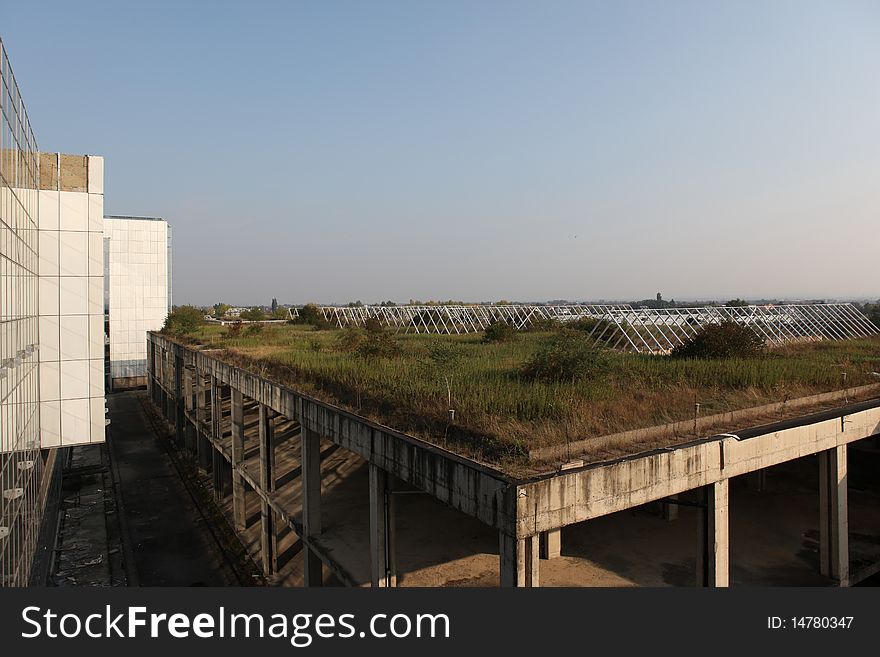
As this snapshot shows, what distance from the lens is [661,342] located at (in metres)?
29.6

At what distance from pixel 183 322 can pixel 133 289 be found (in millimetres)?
11432

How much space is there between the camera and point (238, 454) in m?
20.2

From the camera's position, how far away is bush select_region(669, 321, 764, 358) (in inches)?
872

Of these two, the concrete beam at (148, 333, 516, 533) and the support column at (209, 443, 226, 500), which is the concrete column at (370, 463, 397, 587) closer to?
the concrete beam at (148, 333, 516, 533)

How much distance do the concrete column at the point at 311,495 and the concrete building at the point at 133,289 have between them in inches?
1880

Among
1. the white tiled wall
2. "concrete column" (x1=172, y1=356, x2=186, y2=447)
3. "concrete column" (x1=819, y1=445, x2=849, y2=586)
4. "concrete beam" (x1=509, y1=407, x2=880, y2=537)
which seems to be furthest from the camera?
"concrete column" (x1=172, y1=356, x2=186, y2=447)

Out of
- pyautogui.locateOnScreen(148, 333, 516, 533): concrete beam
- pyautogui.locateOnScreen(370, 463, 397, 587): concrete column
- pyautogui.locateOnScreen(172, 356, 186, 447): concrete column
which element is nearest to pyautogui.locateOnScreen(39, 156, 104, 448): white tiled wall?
pyautogui.locateOnScreen(148, 333, 516, 533): concrete beam

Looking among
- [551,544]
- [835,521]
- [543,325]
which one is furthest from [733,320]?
[551,544]

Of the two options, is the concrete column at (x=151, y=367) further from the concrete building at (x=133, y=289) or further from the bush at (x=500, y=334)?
the bush at (x=500, y=334)

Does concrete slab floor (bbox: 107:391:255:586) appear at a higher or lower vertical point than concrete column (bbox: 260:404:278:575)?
lower

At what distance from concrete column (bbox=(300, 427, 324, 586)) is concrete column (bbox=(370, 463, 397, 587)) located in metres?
A: 3.67

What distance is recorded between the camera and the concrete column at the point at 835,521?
1145cm

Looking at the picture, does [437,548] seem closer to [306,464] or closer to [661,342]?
[306,464]

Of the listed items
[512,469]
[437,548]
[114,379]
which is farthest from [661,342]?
[114,379]
